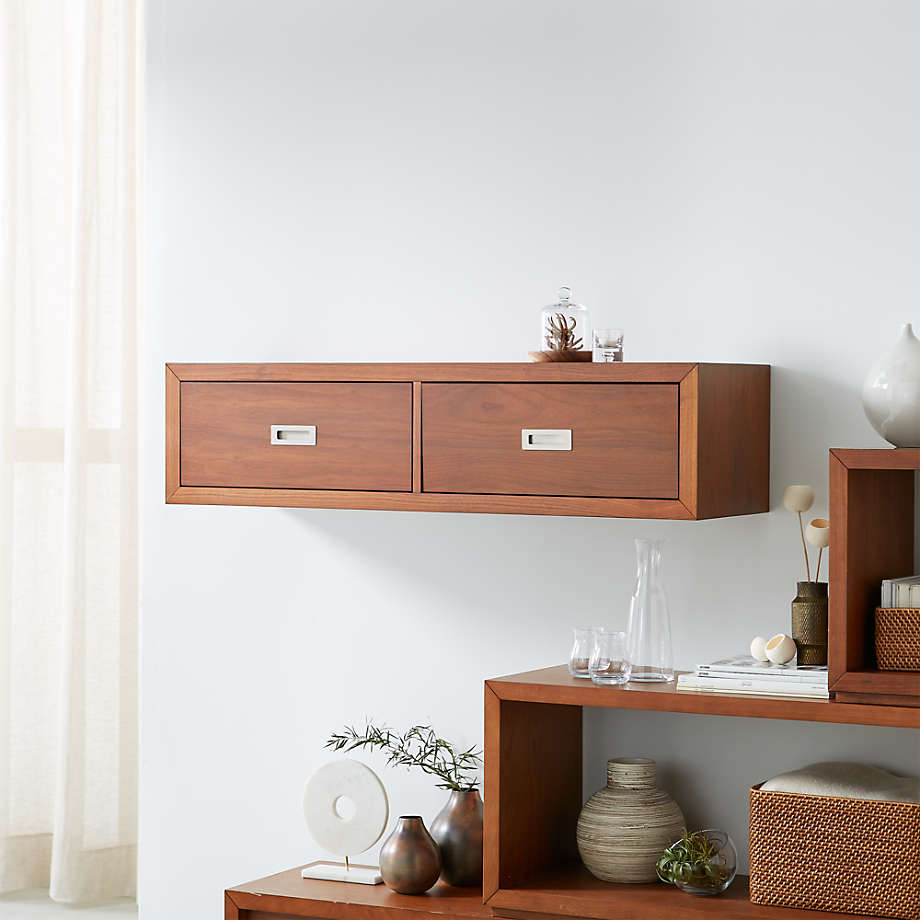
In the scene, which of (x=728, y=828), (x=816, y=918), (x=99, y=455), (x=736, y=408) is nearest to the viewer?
(x=816, y=918)

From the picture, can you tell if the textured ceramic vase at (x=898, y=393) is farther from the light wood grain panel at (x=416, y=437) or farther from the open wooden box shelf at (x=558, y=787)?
the light wood grain panel at (x=416, y=437)

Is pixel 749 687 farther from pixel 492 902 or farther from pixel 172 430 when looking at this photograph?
pixel 172 430

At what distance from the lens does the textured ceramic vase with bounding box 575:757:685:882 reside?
2391 millimetres

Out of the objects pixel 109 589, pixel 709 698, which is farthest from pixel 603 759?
Answer: pixel 109 589

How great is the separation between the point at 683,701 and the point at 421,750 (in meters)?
0.66

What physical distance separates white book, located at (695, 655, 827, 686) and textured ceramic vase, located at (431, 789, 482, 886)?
49 centimetres

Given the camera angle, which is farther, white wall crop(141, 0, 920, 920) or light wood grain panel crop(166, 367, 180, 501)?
light wood grain panel crop(166, 367, 180, 501)

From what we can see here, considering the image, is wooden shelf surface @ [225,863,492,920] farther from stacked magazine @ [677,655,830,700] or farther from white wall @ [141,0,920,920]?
stacked magazine @ [677,655,830,700]

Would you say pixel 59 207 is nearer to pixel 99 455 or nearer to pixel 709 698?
pixel 99 455

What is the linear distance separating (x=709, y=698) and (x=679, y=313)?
26.7 inches

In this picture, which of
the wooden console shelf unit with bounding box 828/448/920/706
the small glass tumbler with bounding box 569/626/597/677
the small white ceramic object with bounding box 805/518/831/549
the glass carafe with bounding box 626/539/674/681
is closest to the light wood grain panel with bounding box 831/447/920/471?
the wooden console shelf unit with bounding box 828/448/920/706

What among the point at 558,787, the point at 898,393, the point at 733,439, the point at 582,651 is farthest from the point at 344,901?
the point at 898,393

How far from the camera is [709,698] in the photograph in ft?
7.39

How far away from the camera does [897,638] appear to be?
86.1 inches
